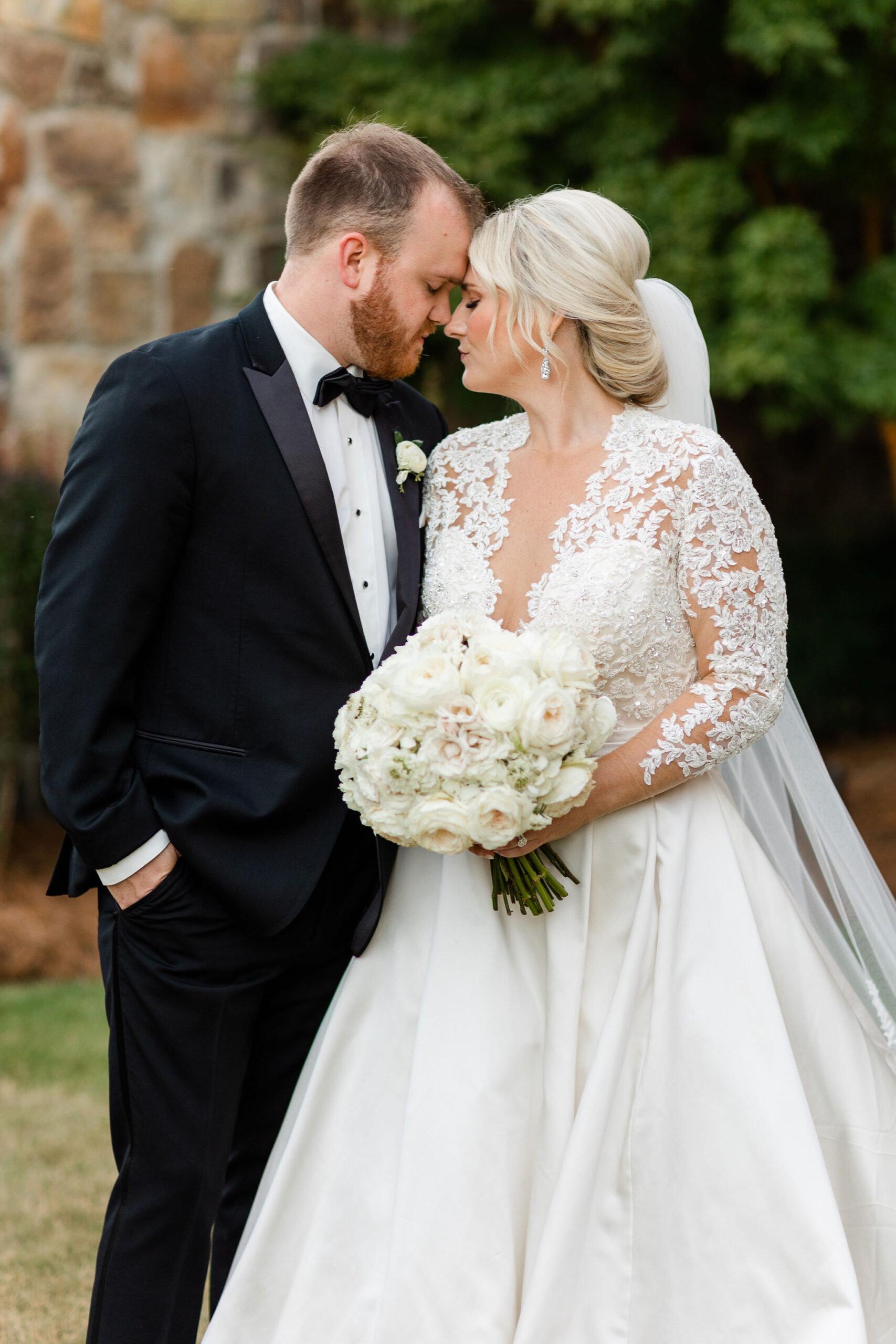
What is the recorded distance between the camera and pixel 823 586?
855 centimetres

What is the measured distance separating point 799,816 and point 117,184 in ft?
16.3

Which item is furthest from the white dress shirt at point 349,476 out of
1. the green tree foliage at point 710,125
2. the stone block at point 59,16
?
the stone block at point 59,16

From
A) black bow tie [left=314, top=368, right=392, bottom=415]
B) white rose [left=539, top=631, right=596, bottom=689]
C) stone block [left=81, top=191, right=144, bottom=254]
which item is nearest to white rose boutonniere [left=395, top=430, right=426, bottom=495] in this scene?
black bow tie [left=314, top=368, right=392, bottom=415]

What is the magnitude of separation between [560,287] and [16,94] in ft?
14.6

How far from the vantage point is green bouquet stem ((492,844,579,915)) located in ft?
8.29

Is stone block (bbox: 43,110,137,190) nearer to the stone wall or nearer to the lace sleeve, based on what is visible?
the stone wall

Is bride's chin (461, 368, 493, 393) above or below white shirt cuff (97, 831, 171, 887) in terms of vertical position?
above

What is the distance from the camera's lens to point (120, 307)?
21.1ft

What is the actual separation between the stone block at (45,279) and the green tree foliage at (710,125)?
1309 millimetres

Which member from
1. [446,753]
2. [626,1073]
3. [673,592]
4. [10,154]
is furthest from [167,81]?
[626,1073]

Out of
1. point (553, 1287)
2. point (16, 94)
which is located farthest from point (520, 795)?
point (16, 94)

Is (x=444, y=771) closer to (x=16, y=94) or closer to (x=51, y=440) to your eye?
(x=51, y=440)

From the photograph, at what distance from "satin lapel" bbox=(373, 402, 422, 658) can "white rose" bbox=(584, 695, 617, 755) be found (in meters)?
0.51

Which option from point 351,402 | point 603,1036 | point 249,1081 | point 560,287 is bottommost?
point 249,1081
